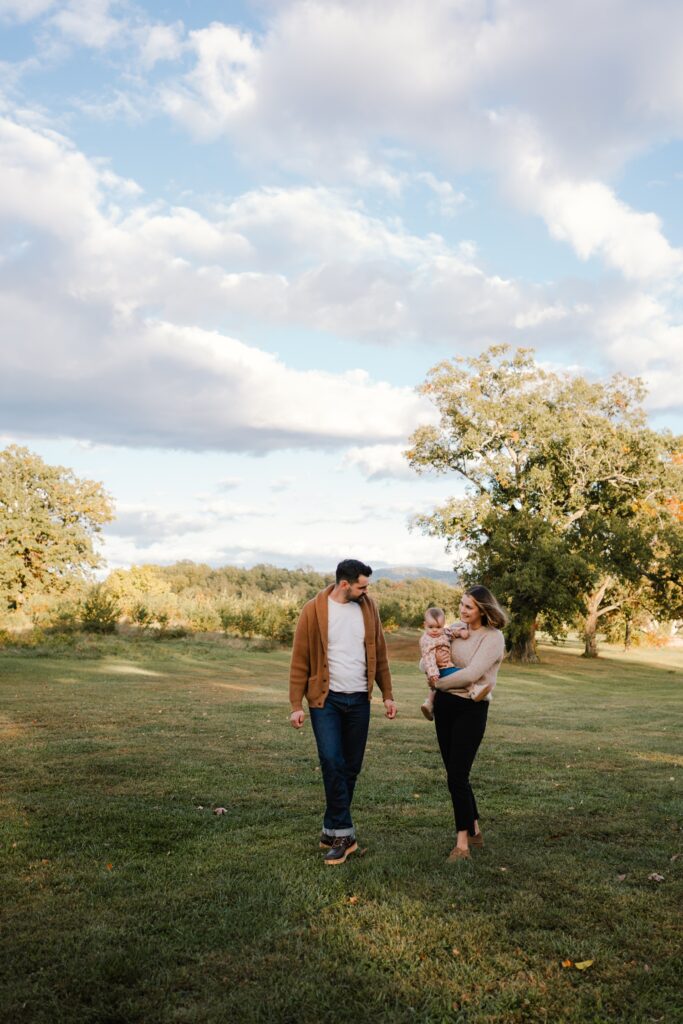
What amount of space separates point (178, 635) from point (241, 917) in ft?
98.9

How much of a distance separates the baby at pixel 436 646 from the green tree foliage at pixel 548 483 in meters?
26.4

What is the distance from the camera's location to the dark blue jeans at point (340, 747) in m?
5.93

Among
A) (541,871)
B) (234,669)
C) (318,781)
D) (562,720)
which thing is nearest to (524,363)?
(234,669)

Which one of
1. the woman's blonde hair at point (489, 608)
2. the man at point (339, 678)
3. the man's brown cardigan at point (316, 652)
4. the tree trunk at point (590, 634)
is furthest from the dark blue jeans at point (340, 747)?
the tree trunk at point (590, 634)

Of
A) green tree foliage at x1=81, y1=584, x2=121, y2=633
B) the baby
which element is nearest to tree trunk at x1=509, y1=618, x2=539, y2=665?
green tree foliage at x1=81, y1=584, x2=121, y2=633

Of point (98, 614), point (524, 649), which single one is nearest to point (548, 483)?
point (524, 649)

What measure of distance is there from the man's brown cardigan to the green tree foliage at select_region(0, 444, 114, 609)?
38.3m

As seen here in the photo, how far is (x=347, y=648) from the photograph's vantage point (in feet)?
19.9

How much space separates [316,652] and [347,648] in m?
0.24

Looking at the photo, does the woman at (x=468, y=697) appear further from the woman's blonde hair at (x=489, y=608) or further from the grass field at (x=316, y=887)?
the grass field at (x=316, y=887)

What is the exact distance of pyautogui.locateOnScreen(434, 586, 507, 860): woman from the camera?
596cm

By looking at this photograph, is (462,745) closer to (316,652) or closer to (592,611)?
(316,652)

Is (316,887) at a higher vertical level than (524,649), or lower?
higher

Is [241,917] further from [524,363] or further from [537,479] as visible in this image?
[524,363]
